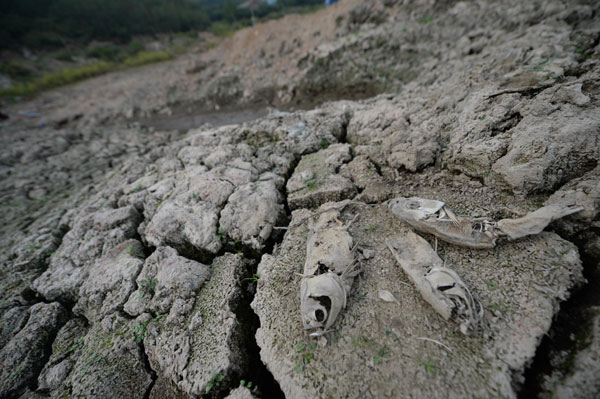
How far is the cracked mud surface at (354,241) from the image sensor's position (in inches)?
54.0

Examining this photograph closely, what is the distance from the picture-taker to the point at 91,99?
1156 centimetres

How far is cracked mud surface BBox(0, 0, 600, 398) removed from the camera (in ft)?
4.50

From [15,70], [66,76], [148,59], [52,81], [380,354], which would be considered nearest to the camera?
[380,354]

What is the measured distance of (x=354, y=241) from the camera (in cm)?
200

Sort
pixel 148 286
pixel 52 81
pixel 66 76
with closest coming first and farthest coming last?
pixel 148 286
pixel 52 81
pixel 66 76

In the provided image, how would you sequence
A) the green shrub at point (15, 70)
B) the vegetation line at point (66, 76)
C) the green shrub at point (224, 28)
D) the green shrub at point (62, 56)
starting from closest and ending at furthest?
the vegetation line at point (66, 76), the green shrub at point (15, 70), the green shrub at point (62, 56), the green shrub at point (224, 28)

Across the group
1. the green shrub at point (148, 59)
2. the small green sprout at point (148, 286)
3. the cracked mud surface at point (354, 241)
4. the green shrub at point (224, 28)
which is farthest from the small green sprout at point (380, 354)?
the green shrub at point (224, 28)

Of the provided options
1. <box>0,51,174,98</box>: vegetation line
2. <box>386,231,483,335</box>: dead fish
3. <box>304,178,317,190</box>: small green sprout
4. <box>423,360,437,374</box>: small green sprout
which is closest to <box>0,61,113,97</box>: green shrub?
<box>0,51,174,98</box>: vegetation line

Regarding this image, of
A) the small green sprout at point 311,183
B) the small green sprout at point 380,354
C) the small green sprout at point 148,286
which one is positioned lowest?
the small green sprout at point 148,286

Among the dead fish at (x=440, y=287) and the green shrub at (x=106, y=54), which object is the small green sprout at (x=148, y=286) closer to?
the dead fish at (x=440, y=287)

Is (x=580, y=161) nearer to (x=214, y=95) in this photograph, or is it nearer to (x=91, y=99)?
(x=214, y=95)

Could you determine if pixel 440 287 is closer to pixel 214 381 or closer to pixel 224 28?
pixel 214 381

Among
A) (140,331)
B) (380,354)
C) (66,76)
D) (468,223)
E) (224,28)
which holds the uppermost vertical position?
(224,28)

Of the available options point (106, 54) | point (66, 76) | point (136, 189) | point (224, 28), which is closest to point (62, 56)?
point (106, 54)
